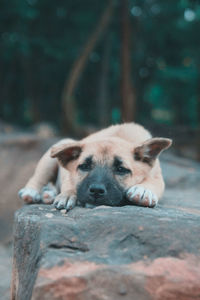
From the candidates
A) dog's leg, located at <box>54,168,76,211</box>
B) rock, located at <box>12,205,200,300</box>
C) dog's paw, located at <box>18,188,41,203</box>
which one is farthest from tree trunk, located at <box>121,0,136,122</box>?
rock, located at <box>12,205,200,300</box>

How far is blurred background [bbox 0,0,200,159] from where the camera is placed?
1608cm

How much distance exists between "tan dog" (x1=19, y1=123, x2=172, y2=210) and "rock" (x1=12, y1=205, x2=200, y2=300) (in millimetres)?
403

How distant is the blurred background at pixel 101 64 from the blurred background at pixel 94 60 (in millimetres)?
39

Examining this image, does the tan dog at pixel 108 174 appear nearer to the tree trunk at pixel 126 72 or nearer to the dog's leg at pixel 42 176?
the dog's leg at pixel 42 176

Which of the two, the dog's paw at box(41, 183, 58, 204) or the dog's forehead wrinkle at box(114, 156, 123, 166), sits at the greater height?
the dog's forehead wrinkle at box(114, 156, 123, 166)

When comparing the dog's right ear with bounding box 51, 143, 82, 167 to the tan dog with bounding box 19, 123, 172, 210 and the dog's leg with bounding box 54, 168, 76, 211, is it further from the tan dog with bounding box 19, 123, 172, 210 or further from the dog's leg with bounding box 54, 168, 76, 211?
the dog's leg with bounding box 54, 168, 76, 211

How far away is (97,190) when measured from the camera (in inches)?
164

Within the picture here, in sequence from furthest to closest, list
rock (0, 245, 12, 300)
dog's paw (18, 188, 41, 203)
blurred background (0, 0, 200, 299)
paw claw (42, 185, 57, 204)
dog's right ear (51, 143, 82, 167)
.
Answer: blurred background (0, 0, 200, 299)
dog's paw (18, 188, 41, 203)
paw claw (42, 185, 57, 204)
rock (0, 245, 12, 300)
dog's right ear (51, 143, 82, 167)

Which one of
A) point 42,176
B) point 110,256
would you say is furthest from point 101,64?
point 110,256

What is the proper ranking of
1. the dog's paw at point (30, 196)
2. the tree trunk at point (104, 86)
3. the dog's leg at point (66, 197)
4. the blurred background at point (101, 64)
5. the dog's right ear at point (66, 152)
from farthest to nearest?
1. the tree trunk at point (104, 86)
2. the blurred background at point (101, 64)
3. the dog's paw at point (30, 196)
4. the dog's right ear at point (66, 152)
5. the dog's leg at point (66, 197)

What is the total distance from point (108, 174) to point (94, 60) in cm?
1716

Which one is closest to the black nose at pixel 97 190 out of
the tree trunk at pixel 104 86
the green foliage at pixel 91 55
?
the green foliage at pixel 91 55

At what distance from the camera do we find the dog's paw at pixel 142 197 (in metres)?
4.22

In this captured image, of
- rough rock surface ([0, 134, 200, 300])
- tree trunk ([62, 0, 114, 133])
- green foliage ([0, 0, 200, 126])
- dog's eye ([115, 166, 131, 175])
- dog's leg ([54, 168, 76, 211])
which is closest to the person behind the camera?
rough rock surface ([0, 134, 200, 300])
